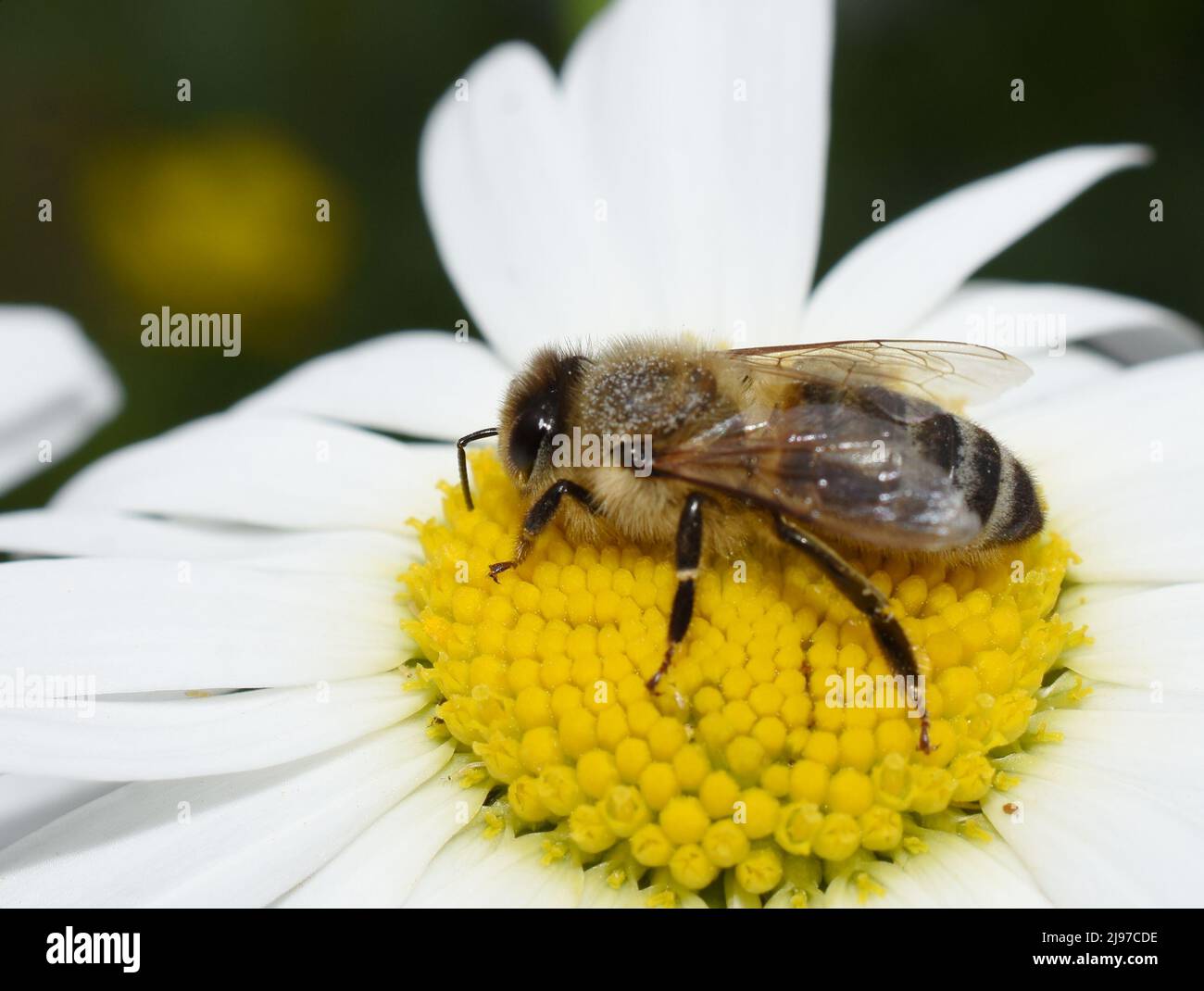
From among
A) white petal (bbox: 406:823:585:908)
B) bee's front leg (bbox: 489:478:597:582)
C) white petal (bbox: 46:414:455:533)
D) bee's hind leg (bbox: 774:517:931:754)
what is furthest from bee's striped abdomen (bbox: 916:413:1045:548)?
white petal (bbox: 46:414:455:533)

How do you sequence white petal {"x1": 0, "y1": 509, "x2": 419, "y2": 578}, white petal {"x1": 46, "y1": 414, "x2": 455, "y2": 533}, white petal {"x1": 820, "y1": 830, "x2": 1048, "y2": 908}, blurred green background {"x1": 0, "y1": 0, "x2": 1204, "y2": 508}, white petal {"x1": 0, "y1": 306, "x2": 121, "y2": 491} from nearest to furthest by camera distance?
white petal {"x1": 820, "y1": 830, "x2": 1048, "y2": 908} → white petal {"x1": 0, "y1": 509, "x2": 419, "y2": 578} → white petal {"x1": 46, "y1": 414, "x2": 455, "y2": 533} → white petal {"x1": 0, "y1": 306, "x2": 121, "y2": 491} → blurred green background {"x1": 0, "y1": 0, "x2": 1204, "y2": 508}

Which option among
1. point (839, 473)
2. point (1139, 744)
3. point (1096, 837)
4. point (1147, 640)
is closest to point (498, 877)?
point (839, 473)

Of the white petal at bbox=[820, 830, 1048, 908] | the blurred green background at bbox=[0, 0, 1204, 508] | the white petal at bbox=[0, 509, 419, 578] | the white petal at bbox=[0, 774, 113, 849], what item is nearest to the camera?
the white petal at bbox=[820, 830, 1048, 908]

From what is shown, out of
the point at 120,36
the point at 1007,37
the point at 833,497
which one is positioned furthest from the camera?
the point at 120,36

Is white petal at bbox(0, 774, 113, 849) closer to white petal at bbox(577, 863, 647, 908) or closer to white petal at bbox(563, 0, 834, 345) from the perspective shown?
white petal at bbox(577, 863, 647, 908)

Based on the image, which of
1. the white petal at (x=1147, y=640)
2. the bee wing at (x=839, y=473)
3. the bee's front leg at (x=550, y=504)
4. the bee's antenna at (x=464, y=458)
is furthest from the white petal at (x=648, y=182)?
the white petal at (x=1147, y=640)

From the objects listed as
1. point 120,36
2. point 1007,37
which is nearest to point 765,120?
point 1007,37

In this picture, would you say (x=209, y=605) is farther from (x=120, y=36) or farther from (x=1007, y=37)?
(x=1007, y=37)
